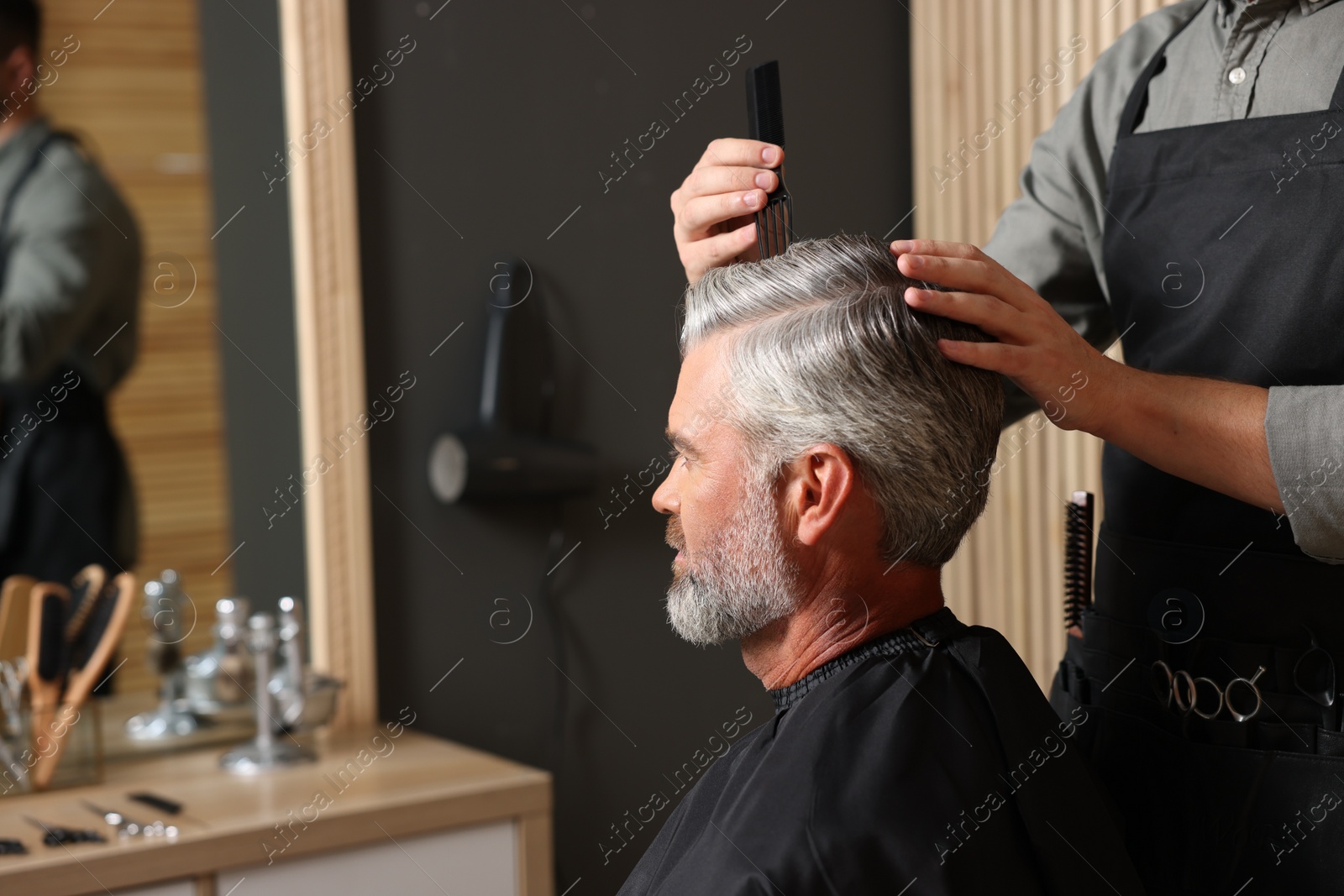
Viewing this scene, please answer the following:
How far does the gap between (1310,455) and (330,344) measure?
171 cm

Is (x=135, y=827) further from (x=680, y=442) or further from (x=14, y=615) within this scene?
(x=680, y=442)

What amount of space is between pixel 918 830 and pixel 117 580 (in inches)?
62.4

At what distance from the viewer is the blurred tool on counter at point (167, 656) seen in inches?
85.9

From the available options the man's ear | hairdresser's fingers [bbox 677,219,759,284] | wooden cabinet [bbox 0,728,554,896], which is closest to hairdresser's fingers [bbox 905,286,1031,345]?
the man's ear

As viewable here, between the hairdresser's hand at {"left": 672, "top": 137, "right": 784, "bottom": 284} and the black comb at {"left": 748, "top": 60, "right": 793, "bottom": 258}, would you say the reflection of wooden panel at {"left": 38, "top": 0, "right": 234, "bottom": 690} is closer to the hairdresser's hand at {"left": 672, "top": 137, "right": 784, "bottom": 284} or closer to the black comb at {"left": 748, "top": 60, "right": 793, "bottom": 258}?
the hairdresser's hand at {"left": 672, "top": 137, "right": 784, "bottom": 284}

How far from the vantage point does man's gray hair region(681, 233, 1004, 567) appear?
111 centimetres

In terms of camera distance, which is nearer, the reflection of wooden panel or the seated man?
the seated man

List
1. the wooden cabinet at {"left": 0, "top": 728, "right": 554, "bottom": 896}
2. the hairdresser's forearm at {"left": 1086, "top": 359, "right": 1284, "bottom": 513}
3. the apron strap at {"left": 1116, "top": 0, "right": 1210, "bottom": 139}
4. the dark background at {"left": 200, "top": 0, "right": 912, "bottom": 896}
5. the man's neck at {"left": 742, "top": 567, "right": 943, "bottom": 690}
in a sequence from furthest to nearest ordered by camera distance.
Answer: the dark background at {"left": 200, "top": 0, "right": 912, "bottom": 896} < the wooden cabinet at {"left": 0, "top": 728, "right": 554, "bottom": 896} < the apron strap at {"left": 1116, "top": 0, "right": 1210, "bottom": 139} < the man's neck at {"left": 742, "top": 567, "right": 943, "bottom": 690} < the hairdresser's forearm at {"left": 1086, "top": 359, "right": 1284, "bottom": 513}

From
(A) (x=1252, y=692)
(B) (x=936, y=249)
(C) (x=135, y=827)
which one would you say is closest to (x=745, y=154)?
(B) (x=936, y=249)

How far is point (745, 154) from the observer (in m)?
1.24

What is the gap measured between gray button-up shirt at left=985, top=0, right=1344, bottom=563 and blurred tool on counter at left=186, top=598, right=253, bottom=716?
1.43 metres

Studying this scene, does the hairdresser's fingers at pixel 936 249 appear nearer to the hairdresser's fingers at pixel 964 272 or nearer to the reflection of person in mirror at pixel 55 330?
the hairdresser's fingers at pixel 964 272

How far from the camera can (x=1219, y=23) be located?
4.36 ft

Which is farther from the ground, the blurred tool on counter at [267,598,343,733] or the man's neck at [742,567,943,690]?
the man's neck at [742,567,943,690]
